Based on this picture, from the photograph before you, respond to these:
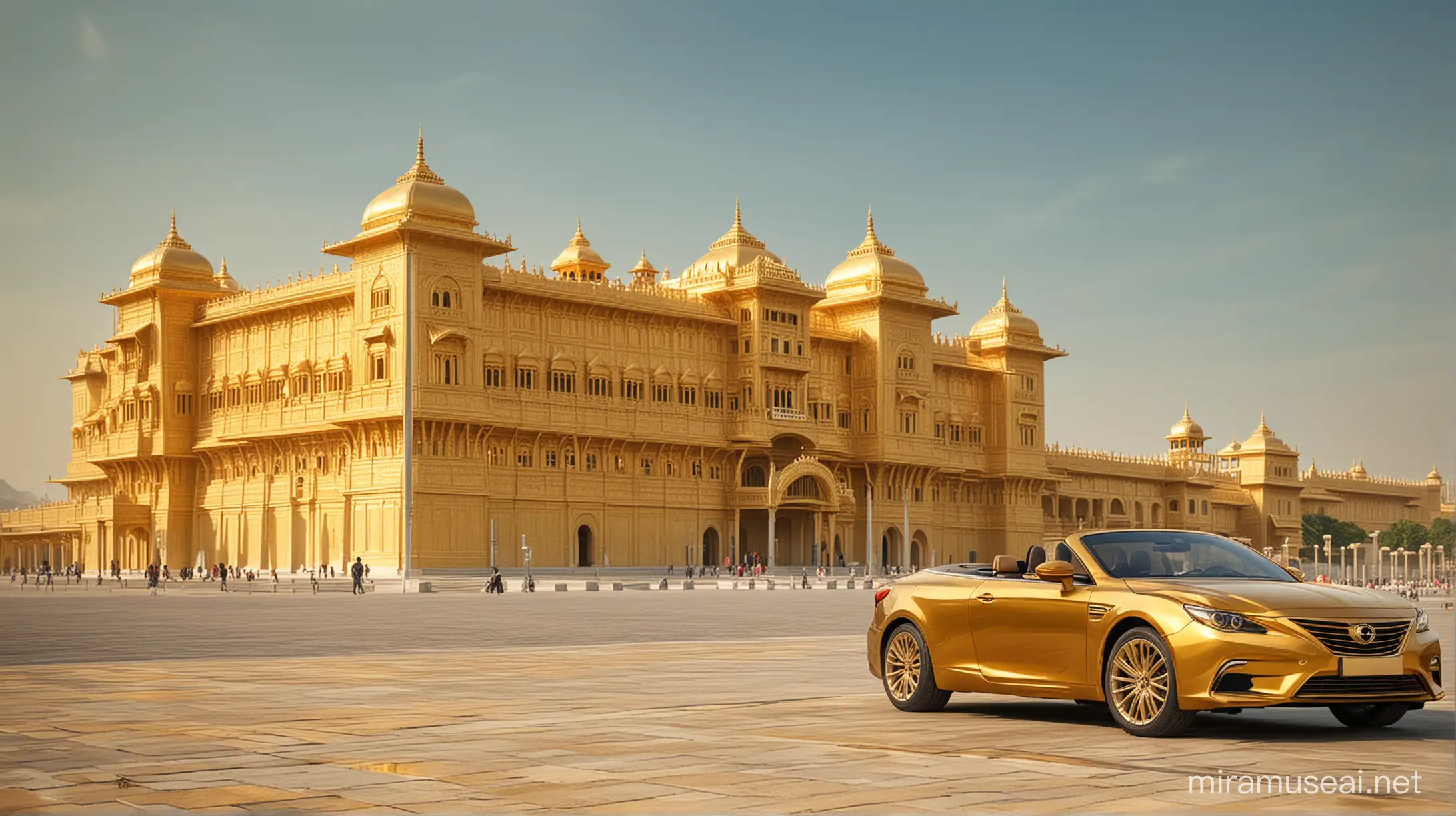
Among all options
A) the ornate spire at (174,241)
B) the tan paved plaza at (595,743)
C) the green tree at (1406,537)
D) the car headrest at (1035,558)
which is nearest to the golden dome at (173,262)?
the ornate spire at (174,241)

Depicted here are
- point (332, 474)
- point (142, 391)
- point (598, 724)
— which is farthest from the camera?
point (142, 391)

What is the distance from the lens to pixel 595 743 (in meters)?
10.3

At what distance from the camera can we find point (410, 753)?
9812 millimetres

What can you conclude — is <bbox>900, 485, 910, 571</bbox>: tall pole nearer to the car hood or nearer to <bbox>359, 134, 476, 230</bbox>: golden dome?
<bbox>359, 134, 476, 230</bbox>: golden dome

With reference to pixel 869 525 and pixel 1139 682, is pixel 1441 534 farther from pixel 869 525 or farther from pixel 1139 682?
pixel 1139 682

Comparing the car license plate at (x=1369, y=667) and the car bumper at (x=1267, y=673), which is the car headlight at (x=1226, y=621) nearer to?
the car bumper at (x=1267, y=673)

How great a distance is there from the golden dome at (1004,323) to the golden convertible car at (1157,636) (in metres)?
88.6

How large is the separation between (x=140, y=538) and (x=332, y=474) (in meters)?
16.1

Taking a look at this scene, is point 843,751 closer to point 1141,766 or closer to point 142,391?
point 1141,766

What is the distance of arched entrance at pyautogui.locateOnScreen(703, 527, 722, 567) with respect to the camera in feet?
266

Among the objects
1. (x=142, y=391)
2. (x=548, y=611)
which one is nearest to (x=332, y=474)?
(x=142, y=391)

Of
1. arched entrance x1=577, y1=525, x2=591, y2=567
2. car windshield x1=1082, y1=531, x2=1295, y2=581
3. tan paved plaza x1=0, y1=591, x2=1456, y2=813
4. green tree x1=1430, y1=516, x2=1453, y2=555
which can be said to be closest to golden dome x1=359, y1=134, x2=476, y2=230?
arched entrance x1=577, y1=525, x2=591, y2=567

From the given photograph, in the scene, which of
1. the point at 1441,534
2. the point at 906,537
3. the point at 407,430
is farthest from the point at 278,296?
the point at 1441,534

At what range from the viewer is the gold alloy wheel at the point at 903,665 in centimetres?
1259
